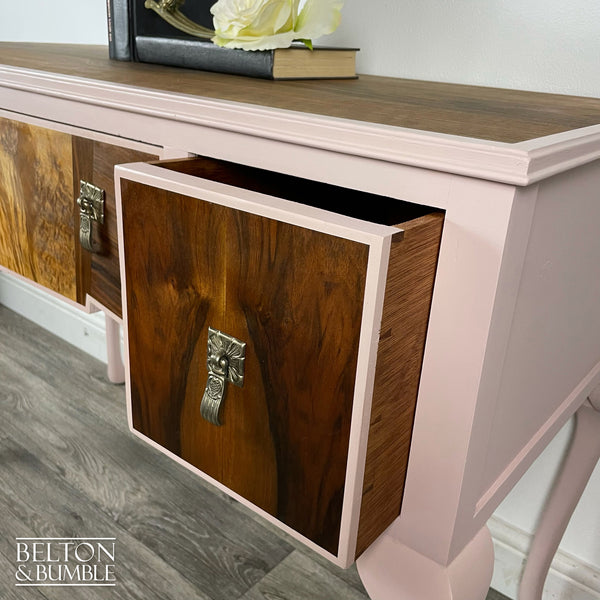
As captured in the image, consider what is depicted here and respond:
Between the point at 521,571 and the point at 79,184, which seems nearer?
the point at 79,184

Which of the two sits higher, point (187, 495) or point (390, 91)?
point (390, 91)

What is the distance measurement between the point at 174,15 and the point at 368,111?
425 mm

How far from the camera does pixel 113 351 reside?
1.42m

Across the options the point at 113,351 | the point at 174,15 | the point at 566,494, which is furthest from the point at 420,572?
the point at 113,351

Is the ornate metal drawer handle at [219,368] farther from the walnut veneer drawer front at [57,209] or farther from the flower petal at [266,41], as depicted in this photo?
the flower petal at [266,41]

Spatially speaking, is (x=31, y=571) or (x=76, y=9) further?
(x=76, y=9)

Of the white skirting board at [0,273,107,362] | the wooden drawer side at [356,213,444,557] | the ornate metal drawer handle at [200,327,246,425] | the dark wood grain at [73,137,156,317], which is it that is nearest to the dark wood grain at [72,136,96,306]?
the dark wood grain at [73,137,156,317]

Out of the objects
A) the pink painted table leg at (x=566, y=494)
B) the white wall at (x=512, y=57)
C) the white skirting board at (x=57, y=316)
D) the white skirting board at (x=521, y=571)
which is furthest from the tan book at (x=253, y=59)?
the white skirting board at (x=57, y=316)

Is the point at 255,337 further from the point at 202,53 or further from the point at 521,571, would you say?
the point at 521,571

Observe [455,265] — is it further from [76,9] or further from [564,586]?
[76,9]

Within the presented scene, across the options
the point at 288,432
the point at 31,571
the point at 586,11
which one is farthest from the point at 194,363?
the point at 31,571

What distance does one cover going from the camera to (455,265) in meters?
0.38

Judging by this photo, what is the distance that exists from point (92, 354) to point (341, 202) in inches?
46.2

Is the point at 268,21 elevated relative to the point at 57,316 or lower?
elevated
